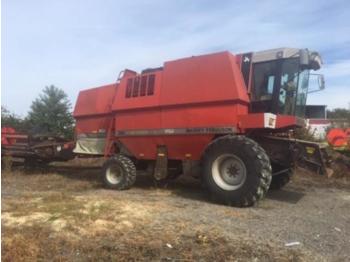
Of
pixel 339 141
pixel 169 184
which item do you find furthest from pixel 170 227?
pixel 339 141

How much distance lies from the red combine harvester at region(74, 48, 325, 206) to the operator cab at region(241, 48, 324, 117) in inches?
0.9

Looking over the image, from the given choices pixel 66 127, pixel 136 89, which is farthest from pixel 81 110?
pixel 66 127

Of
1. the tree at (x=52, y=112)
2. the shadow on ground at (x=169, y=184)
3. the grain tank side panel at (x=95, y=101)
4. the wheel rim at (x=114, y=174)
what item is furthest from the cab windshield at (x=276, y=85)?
the tree at (x=52, y=112)

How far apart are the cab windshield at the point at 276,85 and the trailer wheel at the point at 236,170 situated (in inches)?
54.1

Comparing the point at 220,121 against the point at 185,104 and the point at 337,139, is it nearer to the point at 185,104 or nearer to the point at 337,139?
the point at 185,104

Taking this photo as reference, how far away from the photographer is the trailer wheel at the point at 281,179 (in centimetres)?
1018

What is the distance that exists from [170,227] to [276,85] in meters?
4.57

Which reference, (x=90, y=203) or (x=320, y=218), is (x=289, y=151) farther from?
(x=90, y=203)

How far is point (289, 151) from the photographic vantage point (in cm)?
891

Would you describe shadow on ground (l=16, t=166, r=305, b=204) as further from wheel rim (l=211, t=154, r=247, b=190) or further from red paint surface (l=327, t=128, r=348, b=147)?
red paint surface (l=327, t=128, r=348, b=147)

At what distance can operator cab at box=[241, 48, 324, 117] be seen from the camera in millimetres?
9055

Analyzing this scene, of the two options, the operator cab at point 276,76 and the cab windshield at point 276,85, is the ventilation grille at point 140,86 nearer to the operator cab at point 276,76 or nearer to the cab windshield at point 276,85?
the operator cab at point 276,76

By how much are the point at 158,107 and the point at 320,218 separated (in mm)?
4568

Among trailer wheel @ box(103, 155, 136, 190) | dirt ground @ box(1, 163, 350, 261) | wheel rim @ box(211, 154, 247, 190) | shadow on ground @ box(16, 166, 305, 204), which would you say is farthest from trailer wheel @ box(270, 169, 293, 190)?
trailer wheel @ box(103, 155, 136, 190)
